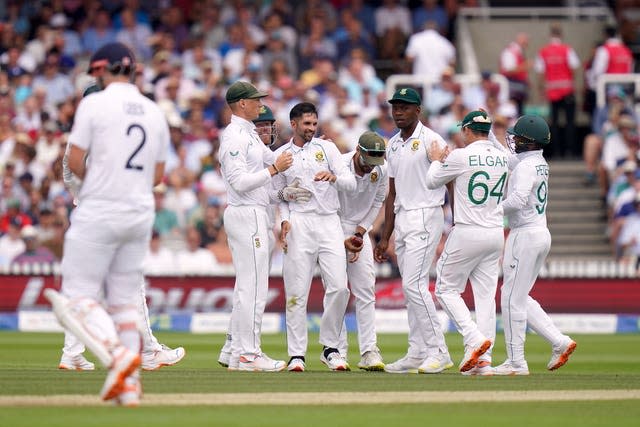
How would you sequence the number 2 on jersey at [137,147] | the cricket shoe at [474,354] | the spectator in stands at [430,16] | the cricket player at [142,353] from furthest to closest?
the spectator in stands at [430,16] → the cricket player at [142,353] → the cricket shoe at [474,354] → the number 2 on jersey at [137,147]

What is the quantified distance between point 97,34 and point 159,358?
504 inches

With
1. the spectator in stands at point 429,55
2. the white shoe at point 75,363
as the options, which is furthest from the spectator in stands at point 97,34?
the white shoe at point 75,363

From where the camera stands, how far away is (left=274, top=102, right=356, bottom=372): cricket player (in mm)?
11828

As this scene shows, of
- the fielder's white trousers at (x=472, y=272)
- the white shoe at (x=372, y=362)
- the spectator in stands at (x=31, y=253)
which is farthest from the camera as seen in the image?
the spectator in stands at (x=31, y=253)

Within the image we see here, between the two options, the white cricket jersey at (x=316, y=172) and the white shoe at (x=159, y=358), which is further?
the white cricket jersey at (x=316, y=172)

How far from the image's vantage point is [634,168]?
21094mm

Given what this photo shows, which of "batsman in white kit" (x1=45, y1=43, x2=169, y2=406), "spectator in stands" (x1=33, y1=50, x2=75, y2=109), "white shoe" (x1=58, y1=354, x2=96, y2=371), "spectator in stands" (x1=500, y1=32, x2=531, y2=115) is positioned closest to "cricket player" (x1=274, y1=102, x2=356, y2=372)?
"white shoe" (x1=58, y1=354, x2=96, y2=371)

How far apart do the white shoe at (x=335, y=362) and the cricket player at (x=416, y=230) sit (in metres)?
0.36

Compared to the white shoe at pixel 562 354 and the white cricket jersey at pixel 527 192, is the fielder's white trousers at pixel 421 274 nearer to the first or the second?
the white cricket jersey at pixel 527 192

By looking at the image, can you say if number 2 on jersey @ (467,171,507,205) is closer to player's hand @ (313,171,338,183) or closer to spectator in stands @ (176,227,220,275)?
player's hand @ (313,171,338,183)

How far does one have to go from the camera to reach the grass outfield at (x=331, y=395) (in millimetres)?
8094

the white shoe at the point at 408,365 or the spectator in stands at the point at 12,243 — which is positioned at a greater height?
the spectator in stands at the point at 12,243

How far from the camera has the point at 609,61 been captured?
23.4 meters

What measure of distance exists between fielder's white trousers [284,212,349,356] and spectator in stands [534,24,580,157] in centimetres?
1180
